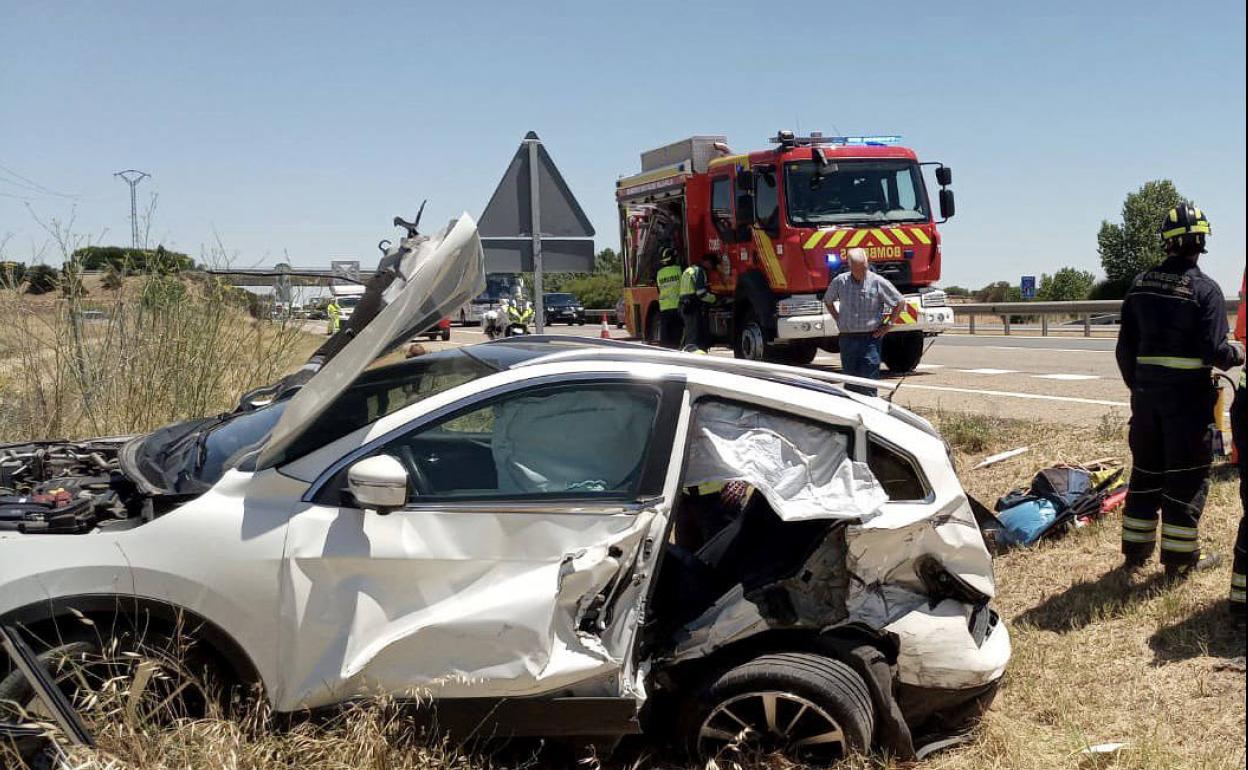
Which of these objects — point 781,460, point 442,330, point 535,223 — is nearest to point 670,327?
point 442,330

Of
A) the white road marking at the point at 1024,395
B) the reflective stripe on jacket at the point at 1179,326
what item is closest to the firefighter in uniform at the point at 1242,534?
the reflective stripe on jacket at the point at 1179,326

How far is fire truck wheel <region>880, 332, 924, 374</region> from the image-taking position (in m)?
14.5

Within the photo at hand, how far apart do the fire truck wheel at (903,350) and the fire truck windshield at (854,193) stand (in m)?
1.66

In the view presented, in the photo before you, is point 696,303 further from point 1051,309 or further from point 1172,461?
point 1051,309

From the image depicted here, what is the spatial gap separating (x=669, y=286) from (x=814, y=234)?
8.67 feet

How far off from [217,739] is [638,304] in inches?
567

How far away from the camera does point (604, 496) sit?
3533 millimetres

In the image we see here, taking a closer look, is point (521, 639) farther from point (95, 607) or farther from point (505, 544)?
point (95, 607)

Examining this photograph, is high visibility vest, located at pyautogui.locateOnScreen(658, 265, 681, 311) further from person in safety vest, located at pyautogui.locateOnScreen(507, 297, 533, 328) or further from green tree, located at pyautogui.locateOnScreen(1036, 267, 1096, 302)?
green tree, located at pyautogui.locateOnScreen(1036, 267, 1096, 302)

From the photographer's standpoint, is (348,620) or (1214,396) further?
(1214,396)

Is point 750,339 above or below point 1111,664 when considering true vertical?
above

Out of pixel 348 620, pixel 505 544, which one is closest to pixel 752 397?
pixel 505 544

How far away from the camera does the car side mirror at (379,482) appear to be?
322 centimetres

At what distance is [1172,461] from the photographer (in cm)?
535
